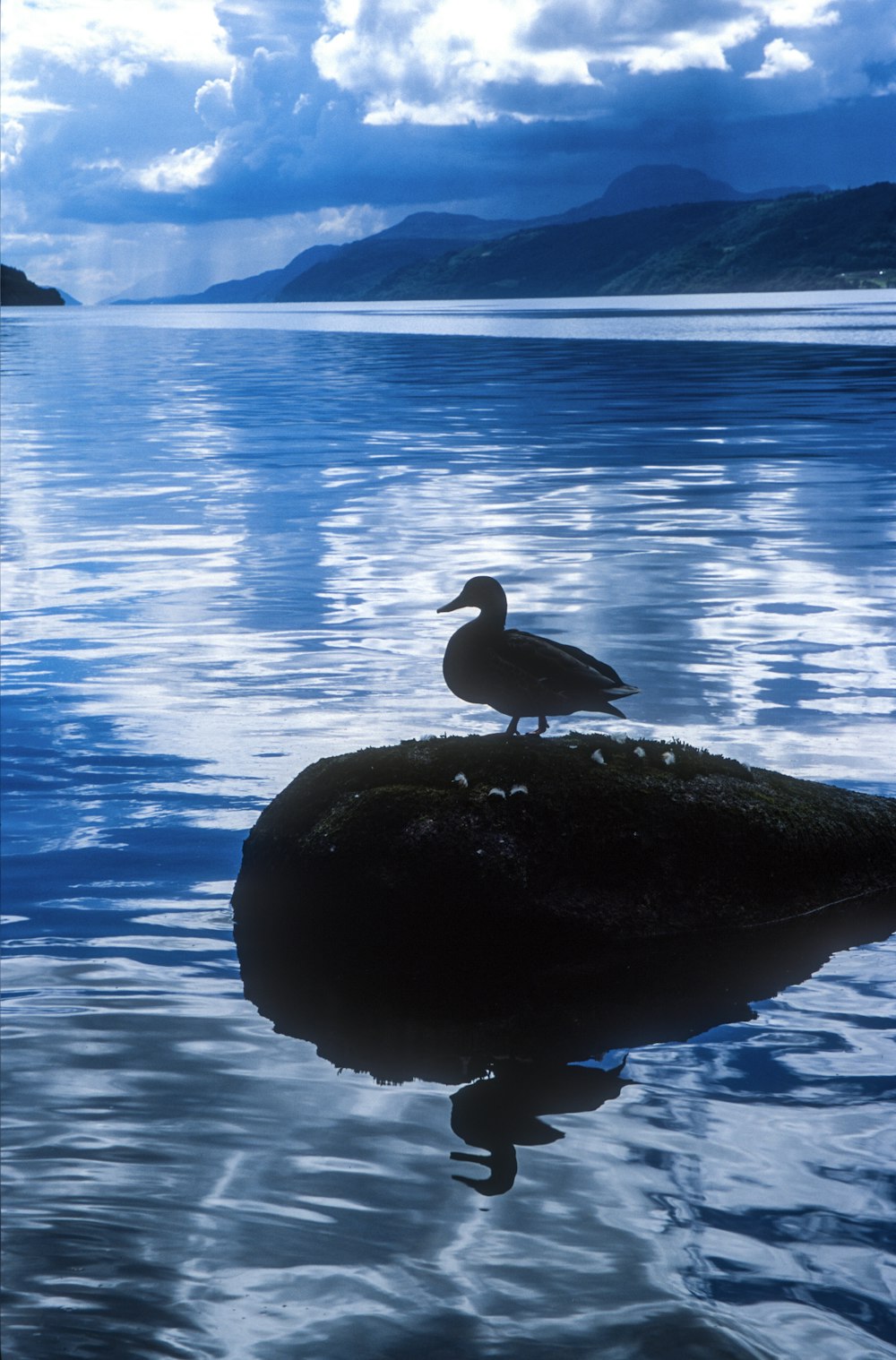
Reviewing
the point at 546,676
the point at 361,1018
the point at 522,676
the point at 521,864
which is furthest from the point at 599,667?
the point at 361,1018

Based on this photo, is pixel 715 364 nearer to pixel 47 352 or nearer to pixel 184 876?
pixel 47 352

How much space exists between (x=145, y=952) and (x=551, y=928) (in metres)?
2.04

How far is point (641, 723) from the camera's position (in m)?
11.4

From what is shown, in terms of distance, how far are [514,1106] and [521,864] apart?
1.46 metres

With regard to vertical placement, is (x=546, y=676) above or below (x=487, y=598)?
below

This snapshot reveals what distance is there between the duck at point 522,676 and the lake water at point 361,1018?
1.80 metres

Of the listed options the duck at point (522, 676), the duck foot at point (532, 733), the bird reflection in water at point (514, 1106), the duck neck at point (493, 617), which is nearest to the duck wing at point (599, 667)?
the duck at point (522, 676)

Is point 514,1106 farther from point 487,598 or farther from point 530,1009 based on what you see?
point 487,598

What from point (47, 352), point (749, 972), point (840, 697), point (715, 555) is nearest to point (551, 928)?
point (749, 972)

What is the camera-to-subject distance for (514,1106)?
607 cm

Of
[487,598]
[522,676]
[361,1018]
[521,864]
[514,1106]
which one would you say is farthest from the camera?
[487,598]

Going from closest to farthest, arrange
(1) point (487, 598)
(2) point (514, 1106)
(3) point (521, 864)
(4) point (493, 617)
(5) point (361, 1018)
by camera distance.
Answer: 1. (2) point (514, 1106)
2. (5) point (361, 1018)
3. (3) point (521, 864)
4. (4) point (493, 617)
5. (1) point (487, 598)

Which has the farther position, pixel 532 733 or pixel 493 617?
pixel 493 617

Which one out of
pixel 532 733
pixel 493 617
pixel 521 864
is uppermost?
pixel 493 617
